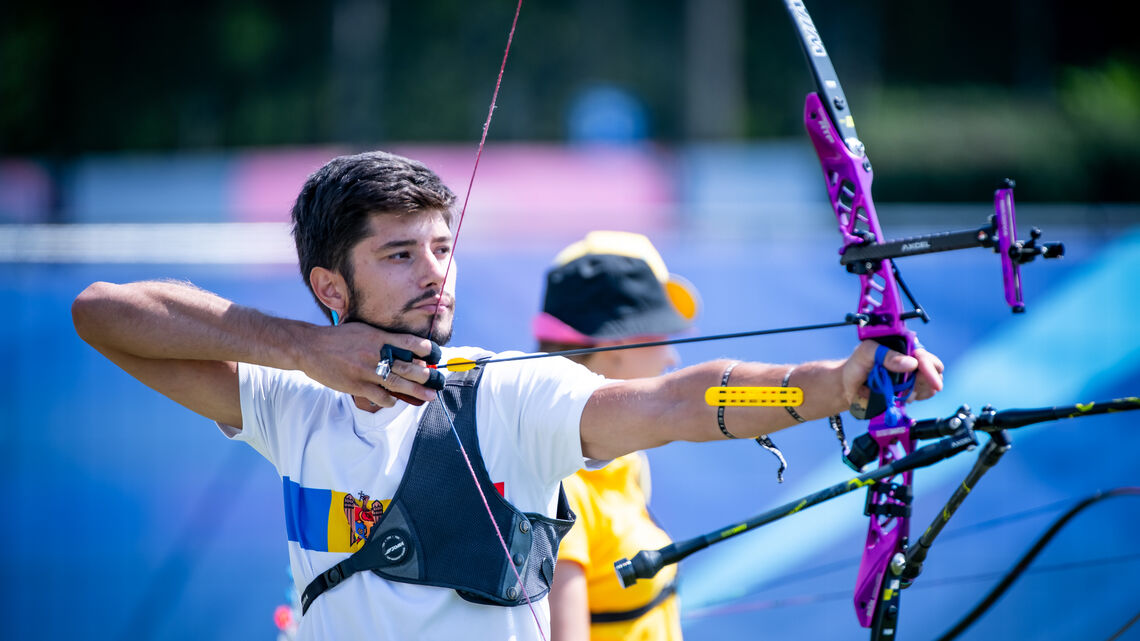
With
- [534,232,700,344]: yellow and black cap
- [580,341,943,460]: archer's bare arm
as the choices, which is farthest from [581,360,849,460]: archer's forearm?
[534,232,700,344]: yellow and black cap

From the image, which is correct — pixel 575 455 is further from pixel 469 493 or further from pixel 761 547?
pixel 761 547

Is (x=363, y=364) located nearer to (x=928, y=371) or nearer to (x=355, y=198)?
(x=355, y=198)

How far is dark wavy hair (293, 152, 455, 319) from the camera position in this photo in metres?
1.70

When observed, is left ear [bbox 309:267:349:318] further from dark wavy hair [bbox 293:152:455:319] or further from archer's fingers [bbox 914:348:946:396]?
archer's fingers [bbox 914:348:946:396]

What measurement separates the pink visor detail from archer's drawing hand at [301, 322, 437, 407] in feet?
1.91

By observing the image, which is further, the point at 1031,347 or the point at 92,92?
the point at 92,92

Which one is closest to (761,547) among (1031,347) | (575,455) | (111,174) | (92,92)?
(1031,347)

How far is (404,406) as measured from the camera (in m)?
1.68

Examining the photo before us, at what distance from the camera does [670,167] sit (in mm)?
17641

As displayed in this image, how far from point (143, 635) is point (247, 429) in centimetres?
192

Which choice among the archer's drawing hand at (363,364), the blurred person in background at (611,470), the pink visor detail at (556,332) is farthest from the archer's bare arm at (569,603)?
the pink visor detail at (556,332)

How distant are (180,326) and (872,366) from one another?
1122 mm

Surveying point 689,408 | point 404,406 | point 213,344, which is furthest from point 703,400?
point 213,344

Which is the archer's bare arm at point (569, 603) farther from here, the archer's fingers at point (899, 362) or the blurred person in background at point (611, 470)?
the archer's fingers at point (899, 362)
